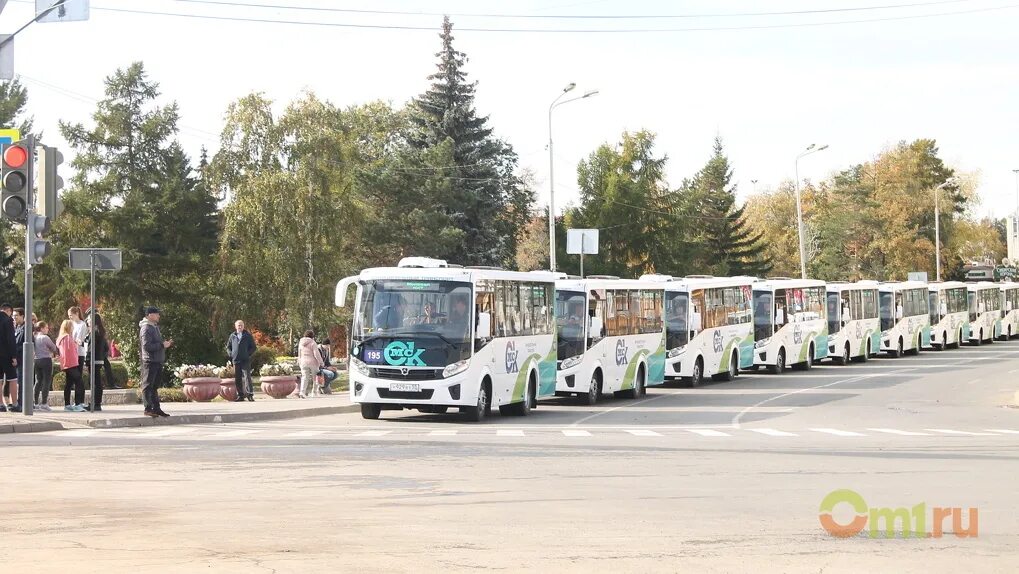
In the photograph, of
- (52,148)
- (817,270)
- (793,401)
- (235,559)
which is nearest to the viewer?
(235,559)

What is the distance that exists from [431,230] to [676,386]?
100ft

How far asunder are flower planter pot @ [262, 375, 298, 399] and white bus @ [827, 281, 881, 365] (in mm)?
25425

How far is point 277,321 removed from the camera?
7462 cm

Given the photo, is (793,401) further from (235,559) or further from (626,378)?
(235,559)

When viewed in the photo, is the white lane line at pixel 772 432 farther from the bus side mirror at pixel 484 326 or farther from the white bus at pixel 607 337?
the white bus at pixel 607 337

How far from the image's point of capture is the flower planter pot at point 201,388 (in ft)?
101

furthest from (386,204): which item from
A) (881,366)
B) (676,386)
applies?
(676,386)

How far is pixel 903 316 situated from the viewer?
62156 mm

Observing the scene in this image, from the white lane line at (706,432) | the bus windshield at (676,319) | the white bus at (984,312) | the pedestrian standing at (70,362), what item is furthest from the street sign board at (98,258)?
the white bus at (984,312)

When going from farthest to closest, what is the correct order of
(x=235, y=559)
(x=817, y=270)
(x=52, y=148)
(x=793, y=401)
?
(x=817, y=270), (x=793, y=401), (x=52, y=148), (x=235, y=559)

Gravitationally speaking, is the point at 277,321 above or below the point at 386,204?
below

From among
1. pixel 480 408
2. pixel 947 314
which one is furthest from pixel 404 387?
pixel 947 314

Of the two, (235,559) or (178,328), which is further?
(178,328)

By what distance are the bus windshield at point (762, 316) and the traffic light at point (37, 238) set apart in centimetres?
2962
